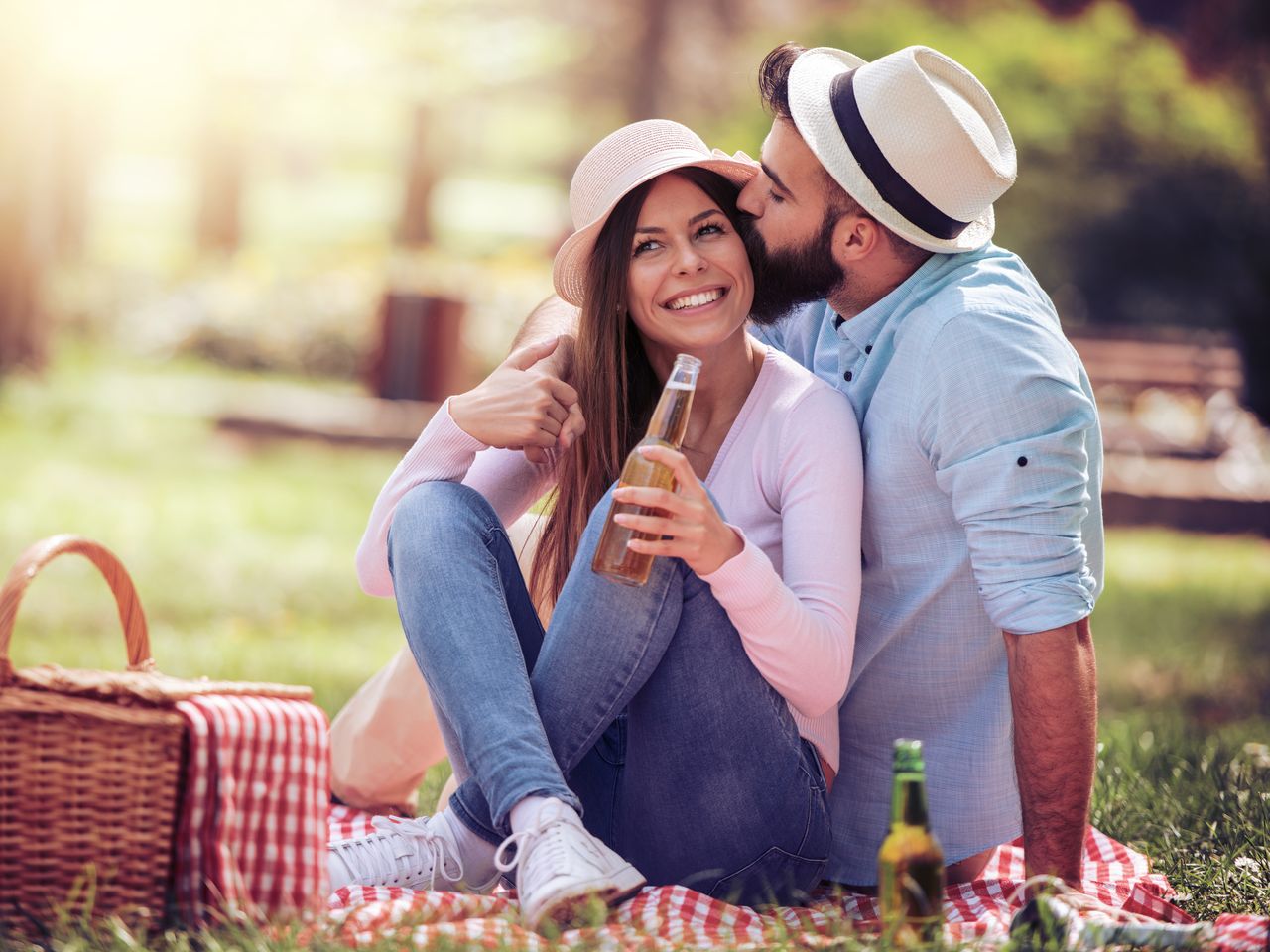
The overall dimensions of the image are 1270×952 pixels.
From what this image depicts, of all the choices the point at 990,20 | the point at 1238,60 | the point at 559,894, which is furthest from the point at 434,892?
the point at 990,20

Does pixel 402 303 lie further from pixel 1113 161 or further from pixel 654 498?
pixel 654 498

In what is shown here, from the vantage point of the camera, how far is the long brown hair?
11.1ft

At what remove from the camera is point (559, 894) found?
2598 mm

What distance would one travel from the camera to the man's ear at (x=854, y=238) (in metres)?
3.23

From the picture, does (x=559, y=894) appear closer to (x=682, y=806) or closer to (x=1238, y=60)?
(x=682, y=806)

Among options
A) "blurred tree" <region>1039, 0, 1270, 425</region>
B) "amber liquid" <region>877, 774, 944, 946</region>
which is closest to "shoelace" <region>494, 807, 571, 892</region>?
"amber liquid" <region>877, 774, 944, 946</region>

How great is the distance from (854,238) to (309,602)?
458 cm

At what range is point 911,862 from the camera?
2.45 m

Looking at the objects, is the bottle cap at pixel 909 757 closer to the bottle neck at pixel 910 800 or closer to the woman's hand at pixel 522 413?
the bottle neck at pixel 910 800

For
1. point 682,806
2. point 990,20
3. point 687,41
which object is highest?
point 687,41

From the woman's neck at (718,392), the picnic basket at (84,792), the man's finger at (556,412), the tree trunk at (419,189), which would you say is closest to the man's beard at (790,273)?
the woman's neck at (718,392)

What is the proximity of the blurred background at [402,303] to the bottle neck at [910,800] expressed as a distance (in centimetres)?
276

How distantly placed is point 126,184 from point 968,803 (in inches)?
1448

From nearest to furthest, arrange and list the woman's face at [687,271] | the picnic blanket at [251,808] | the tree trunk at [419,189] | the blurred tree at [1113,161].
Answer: the picnic blanket at [251,808]
the woman's face at [687,271]
the blurred tree at [1113,161]
the tree trunk at [419,189]
